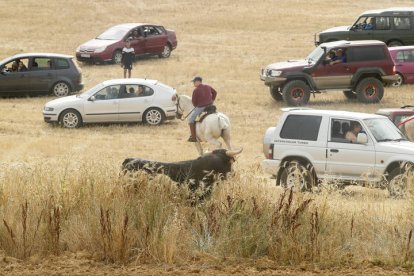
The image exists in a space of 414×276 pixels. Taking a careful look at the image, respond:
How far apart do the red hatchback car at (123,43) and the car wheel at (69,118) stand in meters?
11.2

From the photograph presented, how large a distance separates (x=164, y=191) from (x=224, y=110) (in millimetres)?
20939

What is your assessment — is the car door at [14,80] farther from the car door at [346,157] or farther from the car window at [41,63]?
the car door at [346,157]

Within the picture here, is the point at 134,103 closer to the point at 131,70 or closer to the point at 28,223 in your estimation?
the point at 131,70

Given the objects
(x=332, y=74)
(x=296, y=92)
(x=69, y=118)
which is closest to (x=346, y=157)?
(x=69, y=118)

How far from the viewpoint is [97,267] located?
1074 cm

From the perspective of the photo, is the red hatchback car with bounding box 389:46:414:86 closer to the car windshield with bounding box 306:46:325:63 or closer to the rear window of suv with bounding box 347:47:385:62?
the rear window of suv with bounding box 347:47:385:62

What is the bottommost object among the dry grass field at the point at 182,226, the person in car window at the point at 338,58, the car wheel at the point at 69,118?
the dry grass field at the point at 182,226

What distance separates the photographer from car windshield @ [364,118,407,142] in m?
19.5

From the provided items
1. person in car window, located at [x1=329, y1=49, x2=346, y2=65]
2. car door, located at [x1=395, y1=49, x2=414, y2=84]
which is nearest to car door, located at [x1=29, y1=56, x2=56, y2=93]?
person in car window, located at [x1=329, y1=49, x2=346, y2=65]

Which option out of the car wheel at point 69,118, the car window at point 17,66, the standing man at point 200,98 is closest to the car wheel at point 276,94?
the car wheel at point 69,118

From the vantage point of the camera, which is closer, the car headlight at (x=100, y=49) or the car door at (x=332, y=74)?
the car door at (x=332, y=74)

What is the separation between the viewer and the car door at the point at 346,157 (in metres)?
19.2

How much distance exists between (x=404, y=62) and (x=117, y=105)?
1191cm

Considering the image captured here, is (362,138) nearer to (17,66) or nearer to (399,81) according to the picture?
(399,81)
